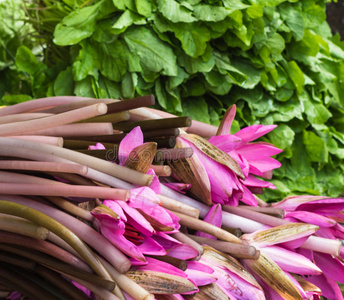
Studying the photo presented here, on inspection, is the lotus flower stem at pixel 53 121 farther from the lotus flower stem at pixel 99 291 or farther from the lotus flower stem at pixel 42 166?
the lotus flower stem at pixel 99 291

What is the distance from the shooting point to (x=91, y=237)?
342 mm

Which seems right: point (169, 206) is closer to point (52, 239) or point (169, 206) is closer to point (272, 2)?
point (52, 239)

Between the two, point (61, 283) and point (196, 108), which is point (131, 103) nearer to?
point (61, 283)

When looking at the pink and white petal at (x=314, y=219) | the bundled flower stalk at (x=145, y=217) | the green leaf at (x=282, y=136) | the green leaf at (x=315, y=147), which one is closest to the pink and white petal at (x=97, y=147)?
the bundled flower stalk at (x=145, y=217)

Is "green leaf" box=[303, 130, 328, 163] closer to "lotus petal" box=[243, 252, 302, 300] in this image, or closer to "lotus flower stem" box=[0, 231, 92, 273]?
"lotus petal" box=[243, 252, 302, 300]

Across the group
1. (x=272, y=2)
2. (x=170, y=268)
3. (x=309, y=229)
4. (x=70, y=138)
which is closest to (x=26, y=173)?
(x=70, y=138)

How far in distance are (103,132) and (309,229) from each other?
0.22 meters

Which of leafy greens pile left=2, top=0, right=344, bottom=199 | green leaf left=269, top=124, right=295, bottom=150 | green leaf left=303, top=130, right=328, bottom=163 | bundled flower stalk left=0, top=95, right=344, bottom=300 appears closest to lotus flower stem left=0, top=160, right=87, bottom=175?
bundled flower stalk left=0, top=95, right=344, bottom=300

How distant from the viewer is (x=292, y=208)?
0.47 meters

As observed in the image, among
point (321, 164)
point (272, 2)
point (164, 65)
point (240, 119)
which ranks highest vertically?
point (272, 2)

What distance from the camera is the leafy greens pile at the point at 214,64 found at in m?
1.11

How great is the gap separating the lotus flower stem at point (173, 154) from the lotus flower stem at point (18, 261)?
147 mm

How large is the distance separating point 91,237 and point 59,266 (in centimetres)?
3

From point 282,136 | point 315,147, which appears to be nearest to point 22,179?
point 282,136
